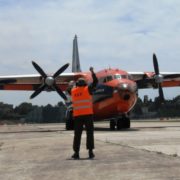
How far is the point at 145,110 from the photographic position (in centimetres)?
13462

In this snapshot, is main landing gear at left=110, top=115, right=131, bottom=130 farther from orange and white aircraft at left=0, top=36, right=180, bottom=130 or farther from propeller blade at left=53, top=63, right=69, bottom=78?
propeller blade at left=53, top=63, right=69, bottom=78

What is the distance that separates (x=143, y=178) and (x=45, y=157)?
4136 mm

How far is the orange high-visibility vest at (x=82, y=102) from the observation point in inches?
445

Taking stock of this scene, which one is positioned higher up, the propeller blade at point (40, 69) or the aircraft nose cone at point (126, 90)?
the propeller blade at point (40, 69)

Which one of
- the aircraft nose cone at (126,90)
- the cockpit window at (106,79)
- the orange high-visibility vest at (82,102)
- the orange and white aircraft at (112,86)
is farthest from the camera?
the cockpit window at (106,79)

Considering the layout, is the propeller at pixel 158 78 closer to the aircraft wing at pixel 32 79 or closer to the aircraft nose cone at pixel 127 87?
the aircraft wing at pixel 32 79

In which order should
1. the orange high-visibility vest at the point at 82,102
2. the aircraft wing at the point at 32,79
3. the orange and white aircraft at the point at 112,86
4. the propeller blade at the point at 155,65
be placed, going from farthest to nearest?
the aircraft wing at the point at 32,79, the propeller blade at the point at 155,65, the orange and white aircraft at the point at 112,86, the orange high-visibility vest at the point at 82,102

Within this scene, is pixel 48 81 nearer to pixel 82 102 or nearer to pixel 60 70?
pixel 60 70

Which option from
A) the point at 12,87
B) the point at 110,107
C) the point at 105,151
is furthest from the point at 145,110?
the point at 105,151

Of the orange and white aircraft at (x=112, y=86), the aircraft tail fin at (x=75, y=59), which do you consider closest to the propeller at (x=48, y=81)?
the orange and white aircraft at (x=112, y=86)

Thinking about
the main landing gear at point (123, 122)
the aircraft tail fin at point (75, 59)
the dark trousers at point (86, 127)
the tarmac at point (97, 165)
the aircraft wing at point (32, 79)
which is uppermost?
the aircraft tail fin at point (75, 59)

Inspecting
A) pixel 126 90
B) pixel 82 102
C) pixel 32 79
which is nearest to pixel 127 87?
pixel 126 90

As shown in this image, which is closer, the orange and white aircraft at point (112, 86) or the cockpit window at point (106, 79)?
the orange and white aircraft at point (112, 86)

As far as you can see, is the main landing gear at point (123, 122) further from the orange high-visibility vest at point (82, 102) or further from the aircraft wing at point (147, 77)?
the orange high-visibility vest at point (82, 102)
